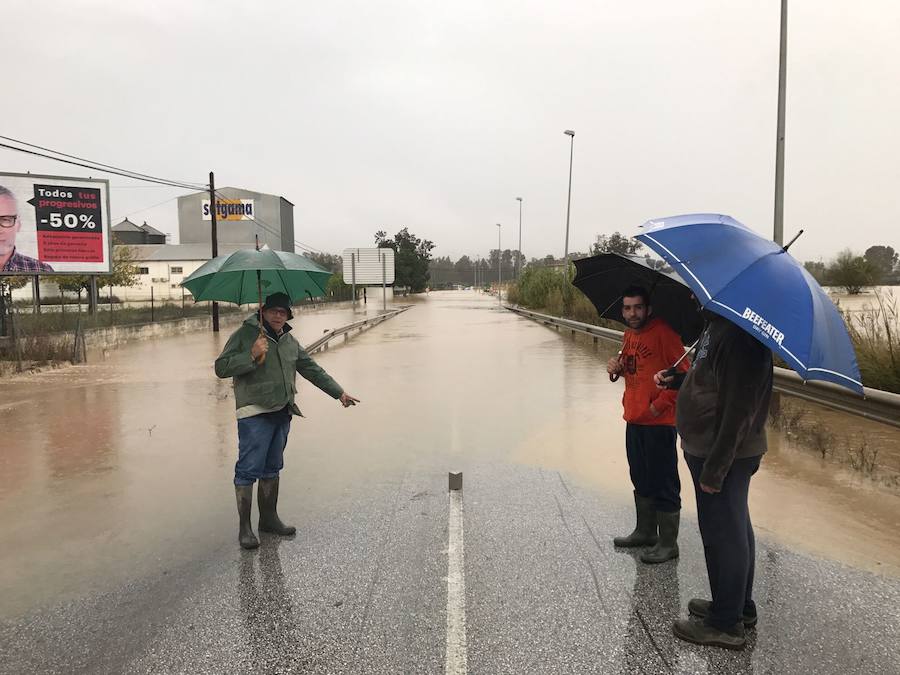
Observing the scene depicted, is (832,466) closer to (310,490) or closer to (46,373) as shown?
(310,490)

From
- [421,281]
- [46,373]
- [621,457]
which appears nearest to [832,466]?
[621,457]

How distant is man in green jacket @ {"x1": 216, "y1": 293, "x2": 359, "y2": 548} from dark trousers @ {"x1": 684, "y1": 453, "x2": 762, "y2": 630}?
2741mm

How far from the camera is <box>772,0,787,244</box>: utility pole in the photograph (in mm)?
11062

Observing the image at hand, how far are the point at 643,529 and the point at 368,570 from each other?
182 centimetres

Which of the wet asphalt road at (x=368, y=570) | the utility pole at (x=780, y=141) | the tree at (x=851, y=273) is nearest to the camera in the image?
the wet asphalt road at (x=368, y=570)

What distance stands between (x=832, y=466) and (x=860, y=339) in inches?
128

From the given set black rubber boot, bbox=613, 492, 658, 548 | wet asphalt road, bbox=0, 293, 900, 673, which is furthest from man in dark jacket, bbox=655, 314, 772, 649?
black rubber boot, bbox=613, 492, 658, 548

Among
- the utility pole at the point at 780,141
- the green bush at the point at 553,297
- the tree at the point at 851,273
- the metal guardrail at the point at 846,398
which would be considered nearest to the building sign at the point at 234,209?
the green bush at the point at 553,297

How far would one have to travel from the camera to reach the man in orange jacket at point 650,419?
390cm

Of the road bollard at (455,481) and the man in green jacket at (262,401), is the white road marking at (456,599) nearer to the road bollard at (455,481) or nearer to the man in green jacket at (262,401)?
the road bollard at (455,481)

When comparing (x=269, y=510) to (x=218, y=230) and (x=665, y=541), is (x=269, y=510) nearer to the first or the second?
(x=665, y=541)

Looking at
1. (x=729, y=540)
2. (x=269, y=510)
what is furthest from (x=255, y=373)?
(x=729, y=540)

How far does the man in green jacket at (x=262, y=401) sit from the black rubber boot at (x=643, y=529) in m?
2.34

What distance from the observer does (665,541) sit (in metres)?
4.04
